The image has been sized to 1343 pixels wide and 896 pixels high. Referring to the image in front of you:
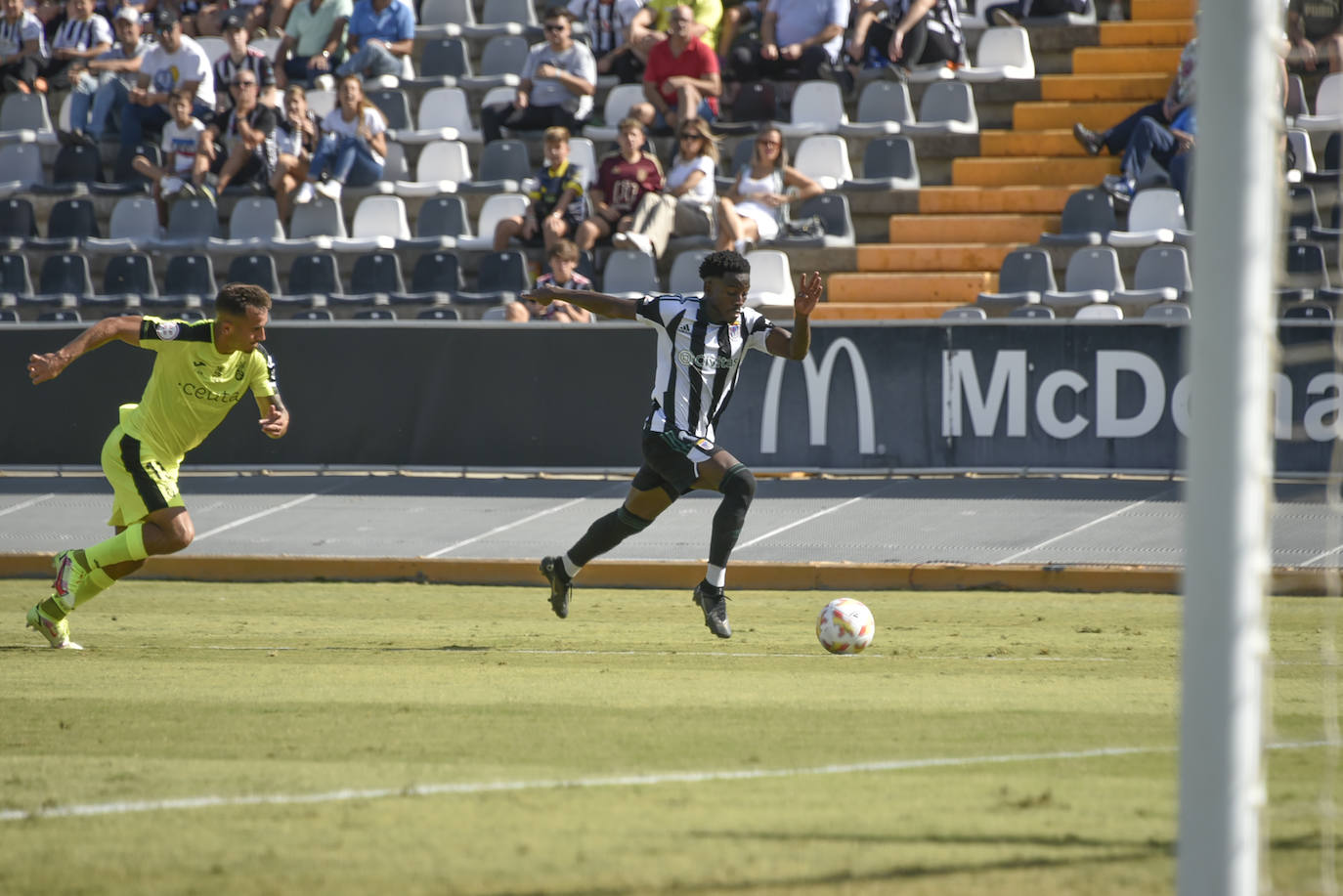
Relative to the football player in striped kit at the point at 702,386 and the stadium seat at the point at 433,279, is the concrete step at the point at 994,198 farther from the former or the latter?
the football player in striped kit at the point at 702,386

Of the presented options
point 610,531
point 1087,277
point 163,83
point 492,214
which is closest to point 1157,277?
point 1087,277

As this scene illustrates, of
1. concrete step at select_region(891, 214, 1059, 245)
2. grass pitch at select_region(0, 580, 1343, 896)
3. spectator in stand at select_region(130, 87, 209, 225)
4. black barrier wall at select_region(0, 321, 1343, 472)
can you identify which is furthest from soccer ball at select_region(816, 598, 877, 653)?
spectator in stand at select_region(130, 87, 209, 225)

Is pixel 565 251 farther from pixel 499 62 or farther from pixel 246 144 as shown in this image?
pixel 499 62

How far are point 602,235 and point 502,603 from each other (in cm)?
732

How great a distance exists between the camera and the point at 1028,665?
28.5 ft

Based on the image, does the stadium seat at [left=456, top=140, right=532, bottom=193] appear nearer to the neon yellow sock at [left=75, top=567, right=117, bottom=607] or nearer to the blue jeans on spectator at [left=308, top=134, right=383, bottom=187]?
the blue jeans on spectator at [left=308, top=134, right=383, bottom=187]

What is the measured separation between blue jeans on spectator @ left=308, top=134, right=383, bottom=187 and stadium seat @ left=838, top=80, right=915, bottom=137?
5.82m

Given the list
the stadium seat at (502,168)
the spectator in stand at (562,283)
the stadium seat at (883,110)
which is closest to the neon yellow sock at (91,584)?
the spectator in stand at (562,283)

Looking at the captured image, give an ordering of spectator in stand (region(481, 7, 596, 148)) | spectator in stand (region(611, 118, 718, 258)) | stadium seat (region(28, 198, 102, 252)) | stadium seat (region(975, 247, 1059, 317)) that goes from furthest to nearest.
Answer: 1. stadium seat (region(28, 198, 102, 252))
2. spectator in stand (region(481, 7, 596, 148))
3. spectator in stand (region(611, 118, 718, 258))
4. stadium seat (region(975, 247, 1059, 317))

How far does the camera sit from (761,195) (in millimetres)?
18297

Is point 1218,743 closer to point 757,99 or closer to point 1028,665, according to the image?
point 1028,665

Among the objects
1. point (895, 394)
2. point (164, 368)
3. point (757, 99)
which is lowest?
point (895, 394)

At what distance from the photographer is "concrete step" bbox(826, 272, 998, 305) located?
60.3ft

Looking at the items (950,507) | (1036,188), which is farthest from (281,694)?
(1036,188)
